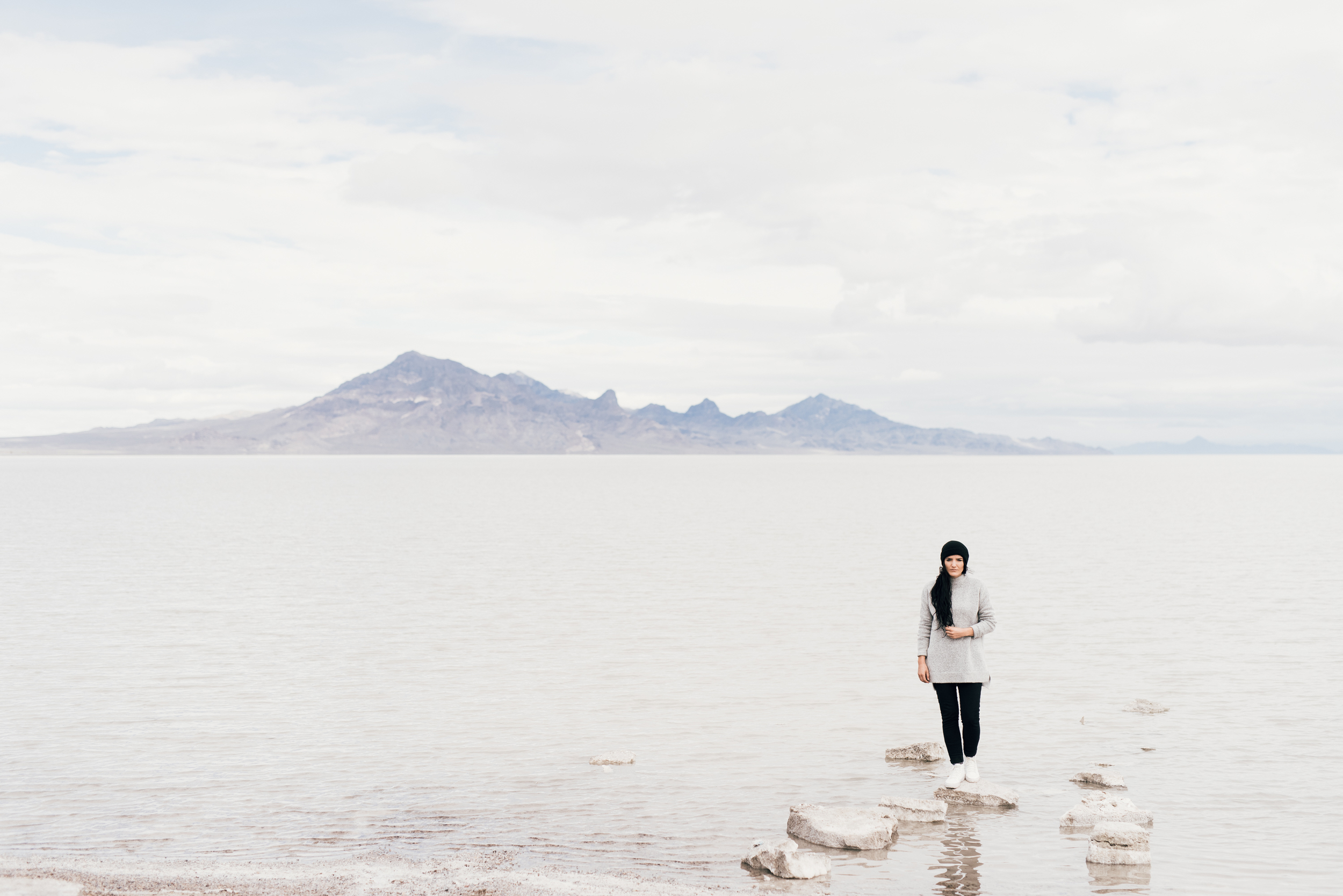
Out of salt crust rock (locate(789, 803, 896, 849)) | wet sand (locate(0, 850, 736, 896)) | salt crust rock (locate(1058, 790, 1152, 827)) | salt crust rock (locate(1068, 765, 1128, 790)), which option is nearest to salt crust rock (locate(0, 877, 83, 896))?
wet sand (locate(0, 850, 736, 896))

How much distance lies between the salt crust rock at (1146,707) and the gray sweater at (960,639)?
9.31m

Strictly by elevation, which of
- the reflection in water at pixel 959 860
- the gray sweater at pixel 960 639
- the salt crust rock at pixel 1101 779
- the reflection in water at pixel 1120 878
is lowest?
the salt crust rock at pixel 1101 779

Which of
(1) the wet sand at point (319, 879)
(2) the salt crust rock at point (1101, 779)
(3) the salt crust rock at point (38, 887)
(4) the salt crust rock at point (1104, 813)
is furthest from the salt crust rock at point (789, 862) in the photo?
(3) the salt crust rock at point (38, 887)

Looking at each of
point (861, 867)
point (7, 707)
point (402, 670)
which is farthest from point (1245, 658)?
point (7, 707)

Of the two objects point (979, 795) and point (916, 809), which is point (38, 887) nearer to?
point (916, 809)

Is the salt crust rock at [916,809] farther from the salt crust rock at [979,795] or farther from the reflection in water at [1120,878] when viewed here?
the reflection in water at [1120,878]

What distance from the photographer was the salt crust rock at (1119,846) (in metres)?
13.2

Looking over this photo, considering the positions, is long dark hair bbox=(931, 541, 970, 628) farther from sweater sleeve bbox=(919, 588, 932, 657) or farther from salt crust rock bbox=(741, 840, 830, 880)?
salt crust rock bbox=(741, 840, 830, 880)

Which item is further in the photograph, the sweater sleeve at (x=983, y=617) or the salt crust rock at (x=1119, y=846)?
the sweater sleeve at (x=983, y=617)

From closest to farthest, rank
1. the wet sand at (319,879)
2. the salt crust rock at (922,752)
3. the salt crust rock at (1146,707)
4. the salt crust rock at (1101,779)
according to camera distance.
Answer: the wet sand at (319,879), the salt crust rock at (1101,779), the salt crust rock at (922,752), the salt crust rock at (1146,707)

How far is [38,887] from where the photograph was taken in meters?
11.7

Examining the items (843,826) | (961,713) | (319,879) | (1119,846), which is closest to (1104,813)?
(1119,846)

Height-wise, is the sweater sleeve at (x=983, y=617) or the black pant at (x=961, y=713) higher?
the sweater sleeve at (x=983, y=617)

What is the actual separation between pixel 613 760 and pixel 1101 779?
308 inches
